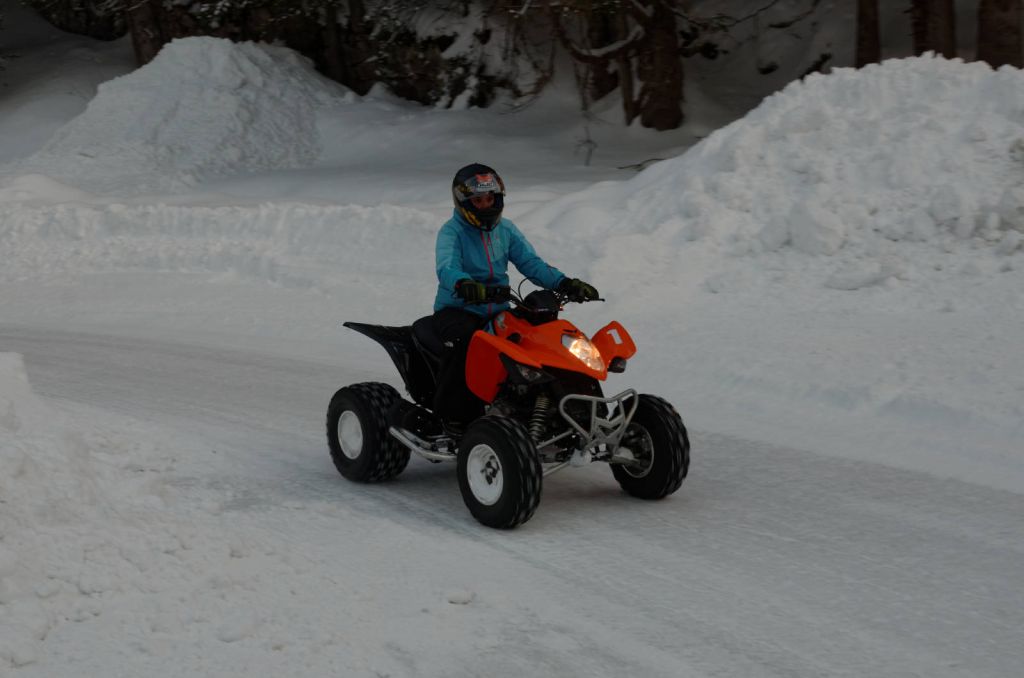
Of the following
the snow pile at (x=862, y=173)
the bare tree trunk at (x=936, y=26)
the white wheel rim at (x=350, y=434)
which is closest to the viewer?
the white wheel rim at (x=350, y=434)

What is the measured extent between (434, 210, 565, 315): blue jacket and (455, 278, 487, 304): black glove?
1.03 feet

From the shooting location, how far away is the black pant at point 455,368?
683cm

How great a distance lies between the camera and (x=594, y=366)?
20.9ft

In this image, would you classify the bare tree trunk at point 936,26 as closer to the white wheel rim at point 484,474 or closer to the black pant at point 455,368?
the black pant at point 455,368

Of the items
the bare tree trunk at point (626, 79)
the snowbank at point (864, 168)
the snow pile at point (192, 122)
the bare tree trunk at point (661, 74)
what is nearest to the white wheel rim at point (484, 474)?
the snowbank at point (864, 168)

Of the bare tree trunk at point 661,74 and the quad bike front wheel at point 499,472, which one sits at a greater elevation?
the bare tree trunk at point 661,74

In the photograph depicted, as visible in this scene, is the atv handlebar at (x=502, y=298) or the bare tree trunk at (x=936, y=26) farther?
the bare tree trunk at (x=936, y=26)

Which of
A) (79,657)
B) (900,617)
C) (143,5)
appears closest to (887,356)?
(900,617)

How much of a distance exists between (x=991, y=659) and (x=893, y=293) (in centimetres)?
650

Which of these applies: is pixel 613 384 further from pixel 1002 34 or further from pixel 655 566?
pixel 1002 34

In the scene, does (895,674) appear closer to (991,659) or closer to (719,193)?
(991,659)

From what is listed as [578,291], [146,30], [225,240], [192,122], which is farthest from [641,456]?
[146,30]

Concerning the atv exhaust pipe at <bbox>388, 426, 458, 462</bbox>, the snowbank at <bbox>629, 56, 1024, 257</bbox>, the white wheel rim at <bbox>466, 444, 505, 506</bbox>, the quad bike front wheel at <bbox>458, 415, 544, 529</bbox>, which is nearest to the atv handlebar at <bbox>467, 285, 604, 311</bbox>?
the quad bike front wheel at <bbox>458, 415, 544, 529</bbox>

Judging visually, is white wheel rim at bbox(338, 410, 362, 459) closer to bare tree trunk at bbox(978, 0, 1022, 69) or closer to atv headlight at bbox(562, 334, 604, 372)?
atv headlight at bbox(562, 334, 604, 372)
